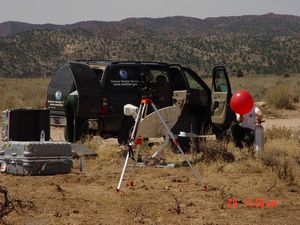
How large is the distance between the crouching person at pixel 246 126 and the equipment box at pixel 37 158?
11.6 ft

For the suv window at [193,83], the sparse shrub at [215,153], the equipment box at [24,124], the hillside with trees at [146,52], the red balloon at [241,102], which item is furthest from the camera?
the hillside with trees at [146,52]

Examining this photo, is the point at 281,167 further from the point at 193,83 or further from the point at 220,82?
the point at 193,83

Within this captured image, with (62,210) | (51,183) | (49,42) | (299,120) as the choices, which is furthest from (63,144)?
(49,42)

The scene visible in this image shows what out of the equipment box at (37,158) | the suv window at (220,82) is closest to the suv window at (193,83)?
the suv window at (220,82)

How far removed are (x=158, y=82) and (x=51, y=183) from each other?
4.93 m

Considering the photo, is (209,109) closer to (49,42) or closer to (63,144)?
(63,144)

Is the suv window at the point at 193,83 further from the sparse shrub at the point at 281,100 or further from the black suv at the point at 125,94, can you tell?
the sparse shrub at the point at 281,100

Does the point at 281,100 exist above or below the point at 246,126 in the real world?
below

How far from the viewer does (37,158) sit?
36.3 feet

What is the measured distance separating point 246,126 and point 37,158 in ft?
13.9

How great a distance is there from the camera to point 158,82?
1476cm

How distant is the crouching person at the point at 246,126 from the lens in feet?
43.4

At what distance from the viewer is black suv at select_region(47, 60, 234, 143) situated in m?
13.5

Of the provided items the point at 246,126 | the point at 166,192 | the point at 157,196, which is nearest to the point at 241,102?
the point at 246,126
